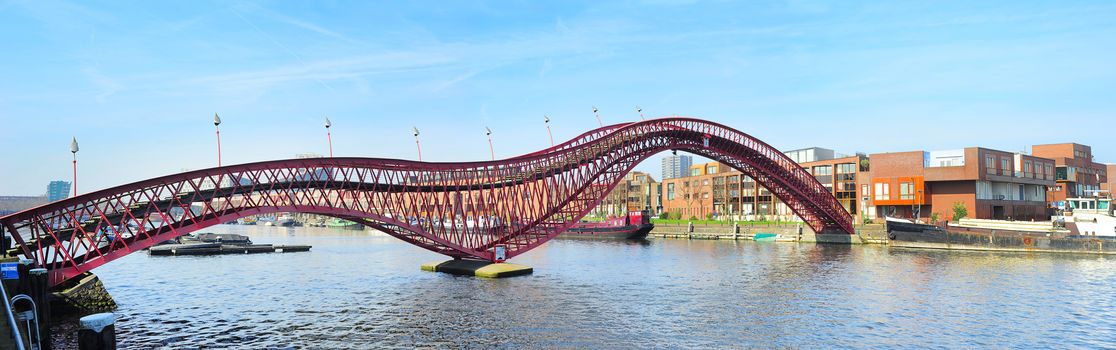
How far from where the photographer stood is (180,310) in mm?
36875

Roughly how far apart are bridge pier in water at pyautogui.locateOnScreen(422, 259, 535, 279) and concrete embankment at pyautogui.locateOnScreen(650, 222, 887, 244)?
60074 millimetres

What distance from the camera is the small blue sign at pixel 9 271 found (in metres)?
21.9

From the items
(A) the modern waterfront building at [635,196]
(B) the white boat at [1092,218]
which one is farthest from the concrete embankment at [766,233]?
(A) the modern waterfront building at [635,196]

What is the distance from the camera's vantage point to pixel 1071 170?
12119 cm

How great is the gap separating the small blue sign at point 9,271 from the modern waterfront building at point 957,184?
100098mm

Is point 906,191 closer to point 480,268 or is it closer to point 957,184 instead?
point 957,184

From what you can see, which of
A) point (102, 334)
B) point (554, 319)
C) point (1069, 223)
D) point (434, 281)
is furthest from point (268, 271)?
point (1069, 223)

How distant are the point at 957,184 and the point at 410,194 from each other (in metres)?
80.2

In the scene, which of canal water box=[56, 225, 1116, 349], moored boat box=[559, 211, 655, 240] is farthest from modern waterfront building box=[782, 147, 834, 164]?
canal water box=[56, 225, 1116, 349]

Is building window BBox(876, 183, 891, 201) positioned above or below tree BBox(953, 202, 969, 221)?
above

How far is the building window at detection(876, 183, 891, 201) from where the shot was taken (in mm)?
102750

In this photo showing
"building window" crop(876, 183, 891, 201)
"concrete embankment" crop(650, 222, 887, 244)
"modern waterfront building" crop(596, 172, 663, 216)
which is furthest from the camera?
"modern waterfront building" crop(596, 172, 663, 216)

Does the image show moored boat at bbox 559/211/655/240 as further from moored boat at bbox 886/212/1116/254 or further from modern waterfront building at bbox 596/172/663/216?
modern waterfront building at bbox 596/172/663/216

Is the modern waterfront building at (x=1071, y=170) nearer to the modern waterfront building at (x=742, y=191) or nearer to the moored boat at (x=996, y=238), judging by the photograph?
the modern waterfront building at (x=742, y=191)
